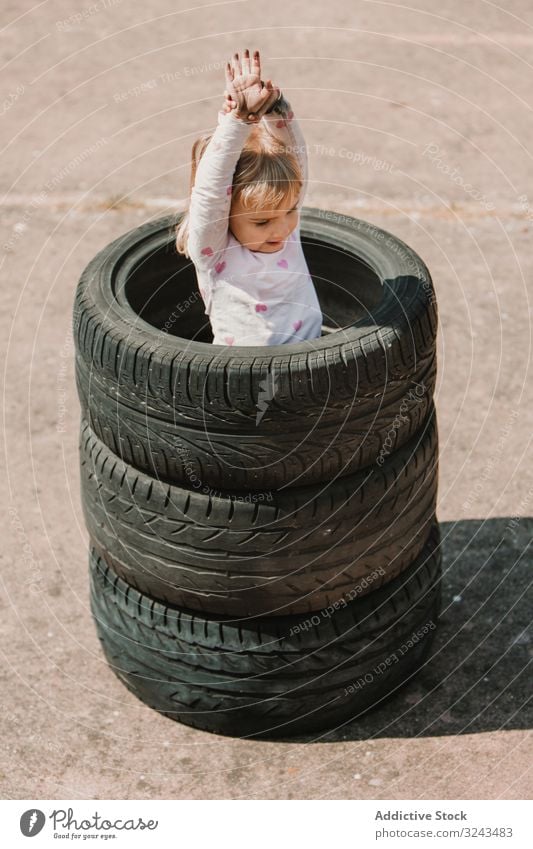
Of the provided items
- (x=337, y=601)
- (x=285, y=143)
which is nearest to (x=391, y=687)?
(x=337, y=601)

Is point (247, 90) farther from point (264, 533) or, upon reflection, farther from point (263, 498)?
point (264, 533)

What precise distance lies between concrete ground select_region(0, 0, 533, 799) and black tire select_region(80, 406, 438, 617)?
0.62m

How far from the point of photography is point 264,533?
410 cm

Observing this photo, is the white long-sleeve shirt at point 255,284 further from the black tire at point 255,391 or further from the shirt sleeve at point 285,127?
the black tire at point 255,391

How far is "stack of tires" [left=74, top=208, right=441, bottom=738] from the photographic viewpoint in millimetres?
3963

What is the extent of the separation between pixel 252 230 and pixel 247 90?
1.77 feet

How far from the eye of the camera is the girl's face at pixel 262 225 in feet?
14.0

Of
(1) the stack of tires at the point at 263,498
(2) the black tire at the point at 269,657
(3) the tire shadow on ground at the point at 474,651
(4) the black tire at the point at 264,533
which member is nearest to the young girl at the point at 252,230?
(1) the stack of tires at the point at 263,498

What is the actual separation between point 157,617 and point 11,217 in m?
4.22

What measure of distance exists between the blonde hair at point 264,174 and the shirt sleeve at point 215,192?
6 centimetres

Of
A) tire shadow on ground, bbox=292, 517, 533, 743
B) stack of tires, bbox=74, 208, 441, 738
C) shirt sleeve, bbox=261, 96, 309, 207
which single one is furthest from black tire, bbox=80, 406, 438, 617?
shirt sleeve, bbox=261, 96, 309, 207

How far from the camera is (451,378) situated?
6473mm

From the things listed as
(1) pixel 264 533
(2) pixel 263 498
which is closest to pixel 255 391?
(2) pixel 263 498

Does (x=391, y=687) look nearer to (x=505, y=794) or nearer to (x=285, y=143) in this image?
(x=505, y=794)
